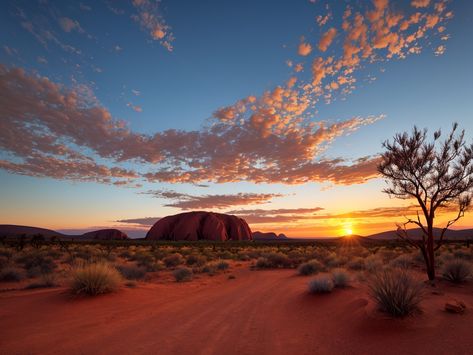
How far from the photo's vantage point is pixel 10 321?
255 inches

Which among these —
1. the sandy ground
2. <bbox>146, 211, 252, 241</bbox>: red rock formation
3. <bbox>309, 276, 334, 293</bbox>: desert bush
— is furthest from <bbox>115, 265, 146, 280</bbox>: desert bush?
<bbox>146, 211, 252, 241</bbox>: red rock formation

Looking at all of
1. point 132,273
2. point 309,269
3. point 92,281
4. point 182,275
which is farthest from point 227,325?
point 309,269

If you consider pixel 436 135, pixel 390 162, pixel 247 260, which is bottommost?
pixel 247 260

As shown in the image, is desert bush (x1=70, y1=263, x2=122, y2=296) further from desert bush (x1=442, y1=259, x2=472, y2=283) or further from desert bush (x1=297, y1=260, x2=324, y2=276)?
desert bush (x1=442, y1=259, x2=472, y2=283)

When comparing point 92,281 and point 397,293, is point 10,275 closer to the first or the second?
point 92,281

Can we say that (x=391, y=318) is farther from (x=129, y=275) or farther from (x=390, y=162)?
(x=129, y=275)

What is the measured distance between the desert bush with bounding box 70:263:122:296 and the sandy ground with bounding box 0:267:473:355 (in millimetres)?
277

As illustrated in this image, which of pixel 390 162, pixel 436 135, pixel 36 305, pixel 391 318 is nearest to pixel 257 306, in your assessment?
pixel 391 318

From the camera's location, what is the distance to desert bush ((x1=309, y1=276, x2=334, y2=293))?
8453mm

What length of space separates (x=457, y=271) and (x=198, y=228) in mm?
83721

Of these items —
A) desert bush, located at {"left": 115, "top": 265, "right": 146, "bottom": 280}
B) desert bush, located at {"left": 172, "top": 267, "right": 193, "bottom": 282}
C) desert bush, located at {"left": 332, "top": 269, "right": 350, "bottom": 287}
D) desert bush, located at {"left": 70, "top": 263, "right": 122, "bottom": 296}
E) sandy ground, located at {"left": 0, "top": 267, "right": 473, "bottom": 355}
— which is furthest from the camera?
desert bush, located at {"left": 172, "top": 267, "right": 193, "bottom": 282}

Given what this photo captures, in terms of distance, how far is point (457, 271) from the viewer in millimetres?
9695

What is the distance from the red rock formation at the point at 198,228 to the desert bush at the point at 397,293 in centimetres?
8198

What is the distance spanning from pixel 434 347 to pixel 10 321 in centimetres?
875
